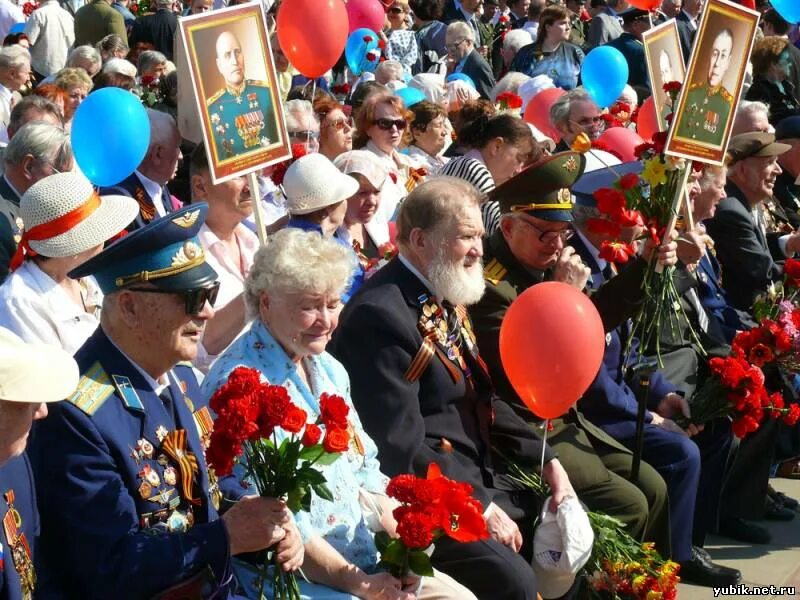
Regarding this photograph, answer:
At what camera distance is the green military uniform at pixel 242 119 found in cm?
538

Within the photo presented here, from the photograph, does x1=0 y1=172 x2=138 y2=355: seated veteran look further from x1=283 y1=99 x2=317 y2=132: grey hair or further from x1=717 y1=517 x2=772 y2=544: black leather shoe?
x1=717 y1=517 x2=772 y2=544: black leather shoe

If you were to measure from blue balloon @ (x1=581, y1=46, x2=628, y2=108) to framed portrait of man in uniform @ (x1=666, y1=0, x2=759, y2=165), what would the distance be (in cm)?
433

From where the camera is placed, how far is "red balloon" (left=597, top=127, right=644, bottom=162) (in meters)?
8.56

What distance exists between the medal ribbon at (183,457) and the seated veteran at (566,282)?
2103mm

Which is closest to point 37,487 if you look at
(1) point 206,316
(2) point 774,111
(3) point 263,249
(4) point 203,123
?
(1) point 206,316

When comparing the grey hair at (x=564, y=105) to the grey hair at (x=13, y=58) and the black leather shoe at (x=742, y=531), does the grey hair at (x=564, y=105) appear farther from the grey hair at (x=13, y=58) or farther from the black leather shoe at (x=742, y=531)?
the grey hair at (x=13, y=58)

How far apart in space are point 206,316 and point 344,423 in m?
0.54

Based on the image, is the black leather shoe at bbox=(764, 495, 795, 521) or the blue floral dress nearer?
the blue floral dress

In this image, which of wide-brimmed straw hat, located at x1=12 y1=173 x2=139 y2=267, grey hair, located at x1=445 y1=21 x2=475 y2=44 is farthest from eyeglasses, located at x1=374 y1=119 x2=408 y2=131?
grey hair, located at x1=445 y1=21 x2=475 y2=44

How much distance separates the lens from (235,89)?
5473mm

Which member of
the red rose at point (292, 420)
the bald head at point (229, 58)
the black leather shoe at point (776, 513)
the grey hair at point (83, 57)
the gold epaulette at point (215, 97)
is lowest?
the black leather shoe at point (776, 513)

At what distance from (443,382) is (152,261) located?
164cm

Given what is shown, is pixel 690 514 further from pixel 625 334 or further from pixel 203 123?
pixel 203 123

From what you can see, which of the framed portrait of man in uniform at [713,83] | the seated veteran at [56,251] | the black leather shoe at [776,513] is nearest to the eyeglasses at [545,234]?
the framed portrait of man in uniform at [713,83]
